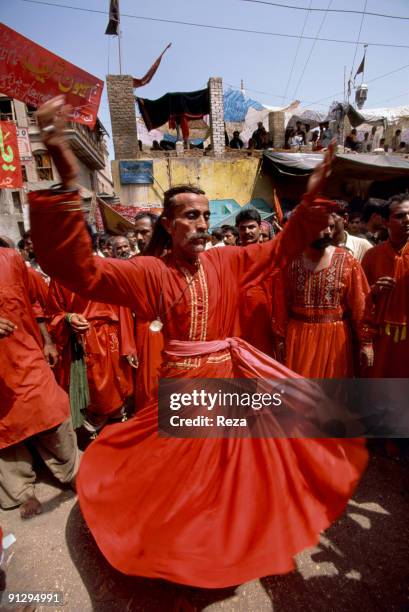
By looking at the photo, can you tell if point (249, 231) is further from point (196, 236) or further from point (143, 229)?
point (196, 236)

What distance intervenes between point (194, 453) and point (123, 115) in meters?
12.4

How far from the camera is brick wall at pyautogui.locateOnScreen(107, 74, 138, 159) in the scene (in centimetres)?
1149

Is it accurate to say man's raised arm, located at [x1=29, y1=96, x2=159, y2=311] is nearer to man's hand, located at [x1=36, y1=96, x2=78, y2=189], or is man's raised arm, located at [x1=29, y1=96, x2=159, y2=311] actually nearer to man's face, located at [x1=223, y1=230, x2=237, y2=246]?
man's hand, located at [x1=36, y1=96, x2=78, y2=189]

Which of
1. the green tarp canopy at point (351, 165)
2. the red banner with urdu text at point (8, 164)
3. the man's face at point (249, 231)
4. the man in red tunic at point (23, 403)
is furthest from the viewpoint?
the green tarp canopy at point (351, 165)

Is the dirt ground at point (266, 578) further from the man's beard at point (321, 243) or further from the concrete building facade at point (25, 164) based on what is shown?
the concrete building facade at point (25, 164)

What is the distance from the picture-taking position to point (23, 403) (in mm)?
2633

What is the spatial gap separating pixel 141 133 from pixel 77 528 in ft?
80.7

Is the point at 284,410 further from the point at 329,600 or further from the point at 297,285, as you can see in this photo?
the point at 297,285

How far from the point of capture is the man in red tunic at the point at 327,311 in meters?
2.90

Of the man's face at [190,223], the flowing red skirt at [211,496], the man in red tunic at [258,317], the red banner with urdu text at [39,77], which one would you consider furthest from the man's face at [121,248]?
Answer: the flowing red skirt at [211,496]

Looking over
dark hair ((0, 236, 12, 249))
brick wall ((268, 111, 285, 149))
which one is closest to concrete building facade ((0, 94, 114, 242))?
brick wall ((268, 111, 285, 149))

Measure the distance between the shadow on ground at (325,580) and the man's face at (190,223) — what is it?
1.89m

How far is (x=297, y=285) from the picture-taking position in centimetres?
300

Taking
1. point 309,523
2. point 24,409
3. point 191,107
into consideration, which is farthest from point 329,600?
point 191,107
